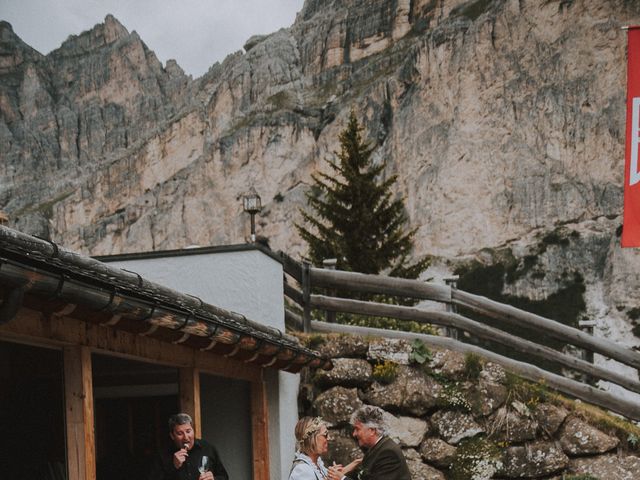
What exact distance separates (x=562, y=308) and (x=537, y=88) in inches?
722

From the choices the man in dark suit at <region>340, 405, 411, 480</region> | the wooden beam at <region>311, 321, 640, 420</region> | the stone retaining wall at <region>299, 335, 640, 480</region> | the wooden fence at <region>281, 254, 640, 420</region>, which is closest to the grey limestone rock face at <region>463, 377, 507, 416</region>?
the stone retaining wall at <region>299, 335, 640, 480</region>

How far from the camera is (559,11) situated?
233 feet

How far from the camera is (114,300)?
13.8 ft

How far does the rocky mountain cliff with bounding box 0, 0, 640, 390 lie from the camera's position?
211 ft

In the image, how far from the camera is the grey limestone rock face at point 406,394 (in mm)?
8461

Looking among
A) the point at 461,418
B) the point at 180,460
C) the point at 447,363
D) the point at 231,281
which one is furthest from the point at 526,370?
the point at 180,460

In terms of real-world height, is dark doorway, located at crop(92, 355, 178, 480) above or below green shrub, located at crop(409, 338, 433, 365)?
below

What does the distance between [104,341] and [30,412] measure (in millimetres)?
1708

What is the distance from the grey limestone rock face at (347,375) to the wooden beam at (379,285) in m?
1.05

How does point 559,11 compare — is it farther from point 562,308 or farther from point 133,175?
point 133,175

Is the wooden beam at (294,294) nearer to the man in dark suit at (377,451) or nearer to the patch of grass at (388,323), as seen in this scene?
the patch of grass at (388,323)

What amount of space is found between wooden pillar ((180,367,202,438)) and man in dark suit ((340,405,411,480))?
1514mm

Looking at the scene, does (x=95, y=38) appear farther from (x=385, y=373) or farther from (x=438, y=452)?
(x=438, y=452)

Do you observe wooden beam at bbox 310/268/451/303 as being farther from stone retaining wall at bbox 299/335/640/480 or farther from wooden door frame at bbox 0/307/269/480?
wooden door frame at bbox 0/307/269/480
